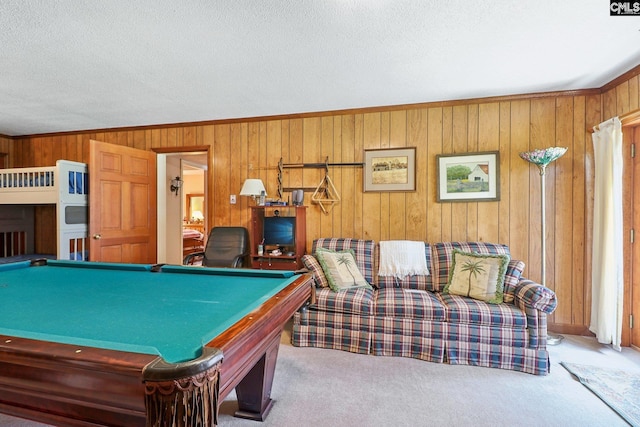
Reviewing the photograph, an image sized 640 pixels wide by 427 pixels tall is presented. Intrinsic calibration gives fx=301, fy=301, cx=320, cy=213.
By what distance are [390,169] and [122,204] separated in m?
3.37

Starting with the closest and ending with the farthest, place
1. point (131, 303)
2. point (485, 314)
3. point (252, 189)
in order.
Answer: point (131, 303), point (485, 314), point (252, 189)

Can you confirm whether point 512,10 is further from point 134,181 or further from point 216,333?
point 134,181

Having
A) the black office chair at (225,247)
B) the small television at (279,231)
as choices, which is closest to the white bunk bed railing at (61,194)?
the black office chair at (225,247)

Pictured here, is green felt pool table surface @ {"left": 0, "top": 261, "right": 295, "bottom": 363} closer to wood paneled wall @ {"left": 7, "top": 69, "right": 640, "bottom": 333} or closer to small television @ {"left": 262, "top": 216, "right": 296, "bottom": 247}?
small television @ {"left": 262, "top": 216, "right": 296, "bottom": 247}

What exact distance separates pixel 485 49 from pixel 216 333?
2504mm

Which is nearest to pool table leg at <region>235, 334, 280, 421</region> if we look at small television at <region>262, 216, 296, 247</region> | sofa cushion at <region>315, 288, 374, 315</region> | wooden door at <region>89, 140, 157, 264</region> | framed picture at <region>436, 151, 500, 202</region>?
sofa cushion at <region>315, 288, 374, 315</region>

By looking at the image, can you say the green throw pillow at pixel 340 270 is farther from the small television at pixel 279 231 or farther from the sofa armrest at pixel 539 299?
the sofa armrest at pixel 539 299

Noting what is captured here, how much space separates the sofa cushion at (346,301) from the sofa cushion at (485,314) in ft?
2.10

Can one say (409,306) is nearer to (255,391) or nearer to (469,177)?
(255,391)

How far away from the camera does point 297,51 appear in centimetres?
A: 220

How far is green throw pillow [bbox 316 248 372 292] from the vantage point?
2.80m

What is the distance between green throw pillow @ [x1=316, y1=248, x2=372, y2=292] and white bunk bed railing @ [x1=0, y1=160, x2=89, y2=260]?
9.54 feet

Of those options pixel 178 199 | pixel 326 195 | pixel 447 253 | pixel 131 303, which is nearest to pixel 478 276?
pixel 447 253

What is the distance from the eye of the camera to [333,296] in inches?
104
